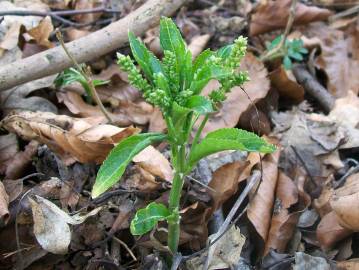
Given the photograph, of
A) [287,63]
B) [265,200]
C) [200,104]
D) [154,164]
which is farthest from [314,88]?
[200,104]

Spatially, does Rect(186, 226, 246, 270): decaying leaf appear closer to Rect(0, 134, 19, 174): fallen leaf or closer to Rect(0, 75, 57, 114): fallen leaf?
Rect(0, 134, 19, 174): fallen leaf

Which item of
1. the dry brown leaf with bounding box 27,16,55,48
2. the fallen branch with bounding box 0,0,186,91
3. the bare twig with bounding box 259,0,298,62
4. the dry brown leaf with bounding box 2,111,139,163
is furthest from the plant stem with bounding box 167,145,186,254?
the bare twig with bounding box 259,0,298,62

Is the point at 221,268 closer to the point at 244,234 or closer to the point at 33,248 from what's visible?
the point at 244,234

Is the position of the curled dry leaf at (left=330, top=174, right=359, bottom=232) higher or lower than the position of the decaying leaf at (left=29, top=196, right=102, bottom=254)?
lower

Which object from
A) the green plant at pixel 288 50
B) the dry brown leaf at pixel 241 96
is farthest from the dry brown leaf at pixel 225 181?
the green plant at pixel 288 50

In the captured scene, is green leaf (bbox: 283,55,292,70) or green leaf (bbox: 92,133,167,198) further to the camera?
green leaf (bbox: 283,55,292,70)

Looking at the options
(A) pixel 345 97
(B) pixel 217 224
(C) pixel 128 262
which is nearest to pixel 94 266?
(C) pixel 128 262

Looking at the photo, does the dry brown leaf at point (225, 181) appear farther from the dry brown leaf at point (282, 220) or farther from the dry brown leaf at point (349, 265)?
the dry brown leaf at point (349, 265)

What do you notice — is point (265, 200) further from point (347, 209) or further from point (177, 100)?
point (177, 100)

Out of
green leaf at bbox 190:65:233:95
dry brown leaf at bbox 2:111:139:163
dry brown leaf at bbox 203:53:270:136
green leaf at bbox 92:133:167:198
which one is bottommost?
dry brown leaf at bbox 203:53:270:136
